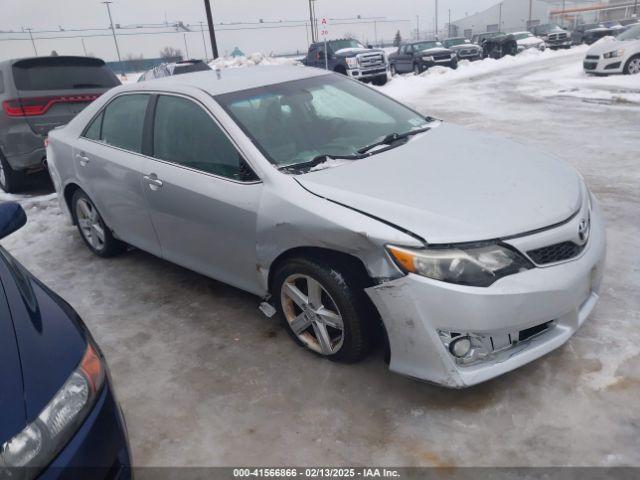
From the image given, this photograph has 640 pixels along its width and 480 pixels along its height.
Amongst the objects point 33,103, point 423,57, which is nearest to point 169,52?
point 423,57

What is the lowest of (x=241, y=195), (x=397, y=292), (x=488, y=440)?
(x=488, y=440)

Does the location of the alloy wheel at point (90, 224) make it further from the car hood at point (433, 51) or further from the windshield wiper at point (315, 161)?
the car hood at point (433, 51)

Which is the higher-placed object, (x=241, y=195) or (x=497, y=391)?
(x=241, y=195)

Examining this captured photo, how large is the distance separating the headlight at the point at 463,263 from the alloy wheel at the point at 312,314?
57 cm

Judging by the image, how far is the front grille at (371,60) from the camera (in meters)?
18.5

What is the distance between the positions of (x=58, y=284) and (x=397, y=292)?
3127 mm

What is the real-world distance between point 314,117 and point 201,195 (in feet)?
2.98

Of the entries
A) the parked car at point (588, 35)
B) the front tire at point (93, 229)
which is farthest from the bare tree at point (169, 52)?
the front tire at point (93, 229)

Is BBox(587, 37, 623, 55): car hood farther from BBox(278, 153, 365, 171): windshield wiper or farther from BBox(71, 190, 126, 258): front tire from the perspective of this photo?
BBox(71, 190, 126, 258): front tire

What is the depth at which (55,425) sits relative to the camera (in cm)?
160

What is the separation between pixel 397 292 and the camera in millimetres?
2354

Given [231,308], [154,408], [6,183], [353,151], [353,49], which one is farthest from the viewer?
[353,49]

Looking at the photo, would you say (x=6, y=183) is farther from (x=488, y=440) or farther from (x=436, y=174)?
(x=488, y=440)

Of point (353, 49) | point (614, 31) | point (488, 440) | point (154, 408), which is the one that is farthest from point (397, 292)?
point (614, 31)
